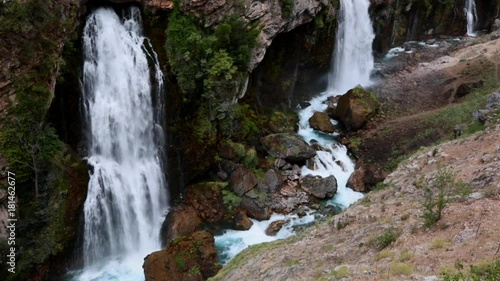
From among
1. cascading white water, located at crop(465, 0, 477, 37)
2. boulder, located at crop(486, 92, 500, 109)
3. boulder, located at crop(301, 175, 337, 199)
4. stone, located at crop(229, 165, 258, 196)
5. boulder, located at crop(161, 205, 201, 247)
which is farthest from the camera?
cascading white water, located at crop(465, 0, 477, 37)

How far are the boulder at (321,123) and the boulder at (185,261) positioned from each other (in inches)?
387

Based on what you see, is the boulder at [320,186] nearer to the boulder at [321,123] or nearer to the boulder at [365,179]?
the boulder at [365,179]

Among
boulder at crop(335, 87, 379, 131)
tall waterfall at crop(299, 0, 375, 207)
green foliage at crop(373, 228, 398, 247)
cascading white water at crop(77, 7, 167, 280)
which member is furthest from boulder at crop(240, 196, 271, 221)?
green foliage at crop(373, 228, 398, 247)

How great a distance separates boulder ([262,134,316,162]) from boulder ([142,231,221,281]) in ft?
19.4

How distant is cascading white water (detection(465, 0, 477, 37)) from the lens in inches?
1353

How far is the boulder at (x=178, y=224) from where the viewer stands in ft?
51.8

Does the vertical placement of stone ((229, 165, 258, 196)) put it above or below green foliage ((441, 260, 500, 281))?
below

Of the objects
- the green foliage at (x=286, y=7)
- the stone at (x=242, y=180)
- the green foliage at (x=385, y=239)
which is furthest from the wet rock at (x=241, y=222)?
the green foliage at (x=286, y=7)

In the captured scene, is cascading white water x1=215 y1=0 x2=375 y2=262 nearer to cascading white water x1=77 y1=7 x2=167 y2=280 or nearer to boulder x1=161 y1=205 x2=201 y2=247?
boulder x1=161 y1=205 x2=201 y2=247

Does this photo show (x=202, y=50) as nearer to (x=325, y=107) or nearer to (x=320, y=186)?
(x=320, y=186)

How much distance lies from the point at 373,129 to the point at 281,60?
6146 millimetres

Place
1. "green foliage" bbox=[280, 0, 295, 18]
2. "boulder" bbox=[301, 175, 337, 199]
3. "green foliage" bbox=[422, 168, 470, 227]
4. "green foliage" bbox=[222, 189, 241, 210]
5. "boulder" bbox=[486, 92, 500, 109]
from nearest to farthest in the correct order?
"green foliage" bbox=[422, 168, 470, 227] → "boulder" bbox=[486, 92, 500, 109] → "green foliage" bbox=[222, 189, 241, 210] → "boulder" bbox=[301, 175, 337, 199] → "green foliage" bbox=[280, 0, 295, 18]

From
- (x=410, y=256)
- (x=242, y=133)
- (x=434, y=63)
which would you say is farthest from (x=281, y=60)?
(x=410, y=256)

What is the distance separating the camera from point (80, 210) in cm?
1462
